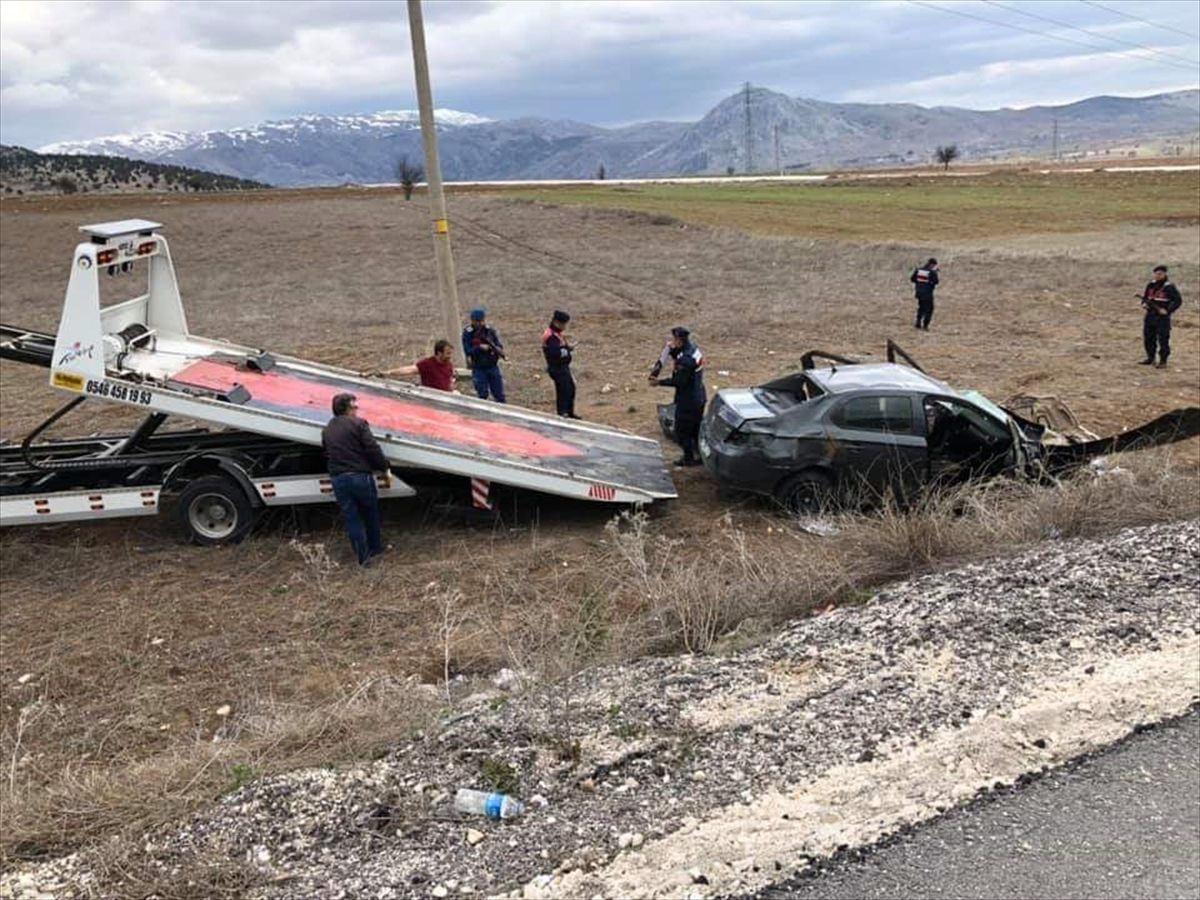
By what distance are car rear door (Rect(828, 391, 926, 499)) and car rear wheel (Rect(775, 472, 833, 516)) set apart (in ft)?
0.53

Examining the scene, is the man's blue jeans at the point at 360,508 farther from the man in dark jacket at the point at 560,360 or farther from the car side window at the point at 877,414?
the car side window at the point at 877,414

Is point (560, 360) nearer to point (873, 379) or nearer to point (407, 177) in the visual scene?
point (873, 379)

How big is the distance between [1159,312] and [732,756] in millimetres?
13422

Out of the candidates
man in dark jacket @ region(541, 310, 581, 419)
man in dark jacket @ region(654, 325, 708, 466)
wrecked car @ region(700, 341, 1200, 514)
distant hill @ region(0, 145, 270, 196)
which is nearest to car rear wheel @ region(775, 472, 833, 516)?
wrecked car @ region(700, 341, 1200, 514)

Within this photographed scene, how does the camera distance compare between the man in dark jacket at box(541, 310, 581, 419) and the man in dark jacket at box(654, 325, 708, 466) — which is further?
the man in dark jacket at box(541, 310, 581, 419)

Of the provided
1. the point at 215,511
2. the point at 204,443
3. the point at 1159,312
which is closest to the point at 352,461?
the point at 215,511

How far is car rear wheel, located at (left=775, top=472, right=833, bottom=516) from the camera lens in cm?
888

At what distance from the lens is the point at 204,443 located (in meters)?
9.43

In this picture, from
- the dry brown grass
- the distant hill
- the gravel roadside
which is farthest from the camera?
the distant hill

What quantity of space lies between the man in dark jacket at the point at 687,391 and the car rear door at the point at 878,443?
5.54 feet

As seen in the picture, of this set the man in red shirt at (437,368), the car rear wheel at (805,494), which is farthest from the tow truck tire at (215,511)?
the car rear wheel at (805,494)

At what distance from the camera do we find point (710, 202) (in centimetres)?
6059

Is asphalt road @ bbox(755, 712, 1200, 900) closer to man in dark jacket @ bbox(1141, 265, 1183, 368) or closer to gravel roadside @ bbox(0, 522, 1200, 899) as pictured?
gravel roadside @ bbox(0, 522, 1200, 899)

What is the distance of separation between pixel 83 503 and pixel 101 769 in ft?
13.0
